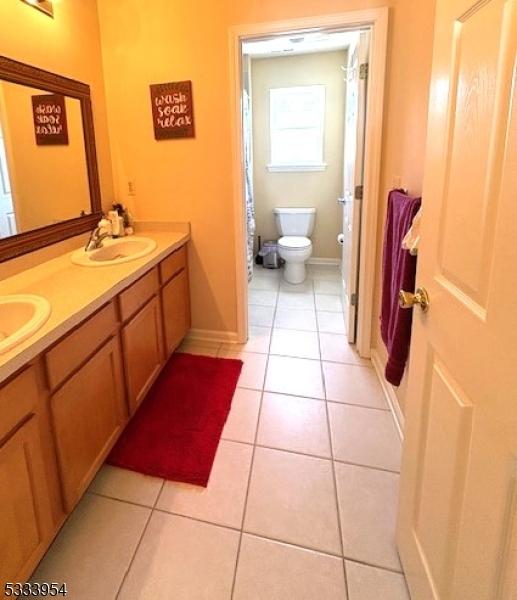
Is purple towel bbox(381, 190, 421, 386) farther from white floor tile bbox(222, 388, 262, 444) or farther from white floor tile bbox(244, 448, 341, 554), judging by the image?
white floor tile bbox(222, 388, 262, 444)

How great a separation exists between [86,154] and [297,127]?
9.08 feet

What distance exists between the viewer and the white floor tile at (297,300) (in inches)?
137

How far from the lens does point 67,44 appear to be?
80.5 inches

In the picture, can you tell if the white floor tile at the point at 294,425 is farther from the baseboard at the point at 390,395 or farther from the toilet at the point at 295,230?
the toilet at the point at 295,230

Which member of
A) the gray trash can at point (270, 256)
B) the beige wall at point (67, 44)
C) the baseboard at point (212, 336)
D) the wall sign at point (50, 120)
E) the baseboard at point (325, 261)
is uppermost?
the beige wall at point (67, 44)

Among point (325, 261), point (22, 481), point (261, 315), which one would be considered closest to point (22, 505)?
point (22, 481)

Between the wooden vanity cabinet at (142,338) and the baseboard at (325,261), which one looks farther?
the baseboard at (325,261)

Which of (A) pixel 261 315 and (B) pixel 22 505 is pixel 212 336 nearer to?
(A) pixel 261 315

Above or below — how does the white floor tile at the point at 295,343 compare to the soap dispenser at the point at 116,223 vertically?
below

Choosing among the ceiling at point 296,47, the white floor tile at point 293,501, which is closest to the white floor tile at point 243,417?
the white floor tile at point 293,501

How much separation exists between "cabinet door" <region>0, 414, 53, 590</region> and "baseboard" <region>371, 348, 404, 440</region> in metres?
1.52

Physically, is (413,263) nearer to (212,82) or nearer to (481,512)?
(481,512)

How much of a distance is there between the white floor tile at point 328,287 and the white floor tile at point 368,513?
230 centimetres

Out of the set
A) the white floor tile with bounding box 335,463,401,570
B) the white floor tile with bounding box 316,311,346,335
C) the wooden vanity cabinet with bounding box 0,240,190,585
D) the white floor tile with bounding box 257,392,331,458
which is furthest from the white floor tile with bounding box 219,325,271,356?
the white floor tile with bounding box 335,463,401,570
